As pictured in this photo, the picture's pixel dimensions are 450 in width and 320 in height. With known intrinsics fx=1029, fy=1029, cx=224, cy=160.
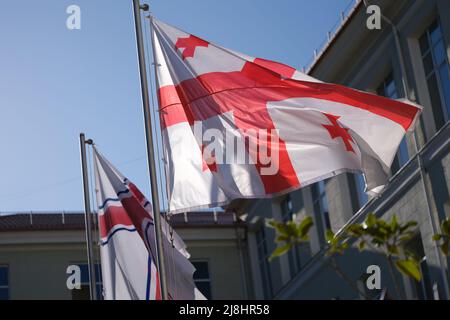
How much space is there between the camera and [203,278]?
3366 cm

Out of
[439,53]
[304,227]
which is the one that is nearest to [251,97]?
[304,227]

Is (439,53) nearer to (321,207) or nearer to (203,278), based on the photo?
(321,207)

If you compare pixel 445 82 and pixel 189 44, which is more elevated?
pixel 445 82

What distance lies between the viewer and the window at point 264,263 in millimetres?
31344

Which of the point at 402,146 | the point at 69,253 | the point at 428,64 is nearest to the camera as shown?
the point at 428,64

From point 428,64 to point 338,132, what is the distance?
1040cm

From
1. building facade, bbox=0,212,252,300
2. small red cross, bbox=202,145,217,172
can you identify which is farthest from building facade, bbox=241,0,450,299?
small red cross, bbox=202,145,217,172

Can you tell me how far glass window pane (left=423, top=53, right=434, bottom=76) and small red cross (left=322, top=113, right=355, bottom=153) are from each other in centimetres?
1012

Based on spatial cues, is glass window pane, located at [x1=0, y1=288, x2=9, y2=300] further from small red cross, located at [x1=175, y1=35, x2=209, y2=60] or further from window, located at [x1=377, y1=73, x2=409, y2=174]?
small red cross, located at [x1=175, y1=35, x2=209, y2=60]

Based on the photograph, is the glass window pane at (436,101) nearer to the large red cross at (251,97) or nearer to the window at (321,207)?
the window at (321,207)

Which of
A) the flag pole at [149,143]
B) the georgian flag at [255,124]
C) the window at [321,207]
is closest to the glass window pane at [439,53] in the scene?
the window at [321,207]

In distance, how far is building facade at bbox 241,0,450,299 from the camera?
20.1 meters

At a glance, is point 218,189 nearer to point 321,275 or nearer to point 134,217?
point 134,217
